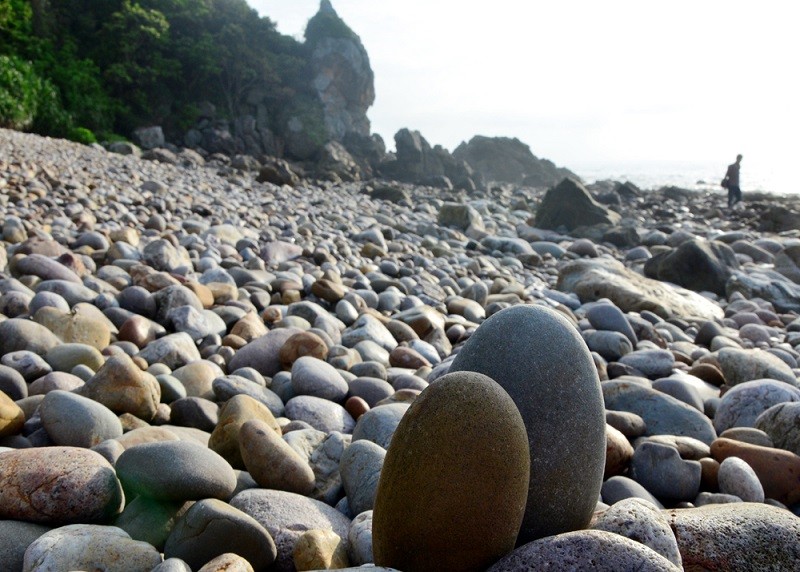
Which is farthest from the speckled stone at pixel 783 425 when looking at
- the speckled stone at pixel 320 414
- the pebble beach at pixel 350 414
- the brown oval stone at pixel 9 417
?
the brown oval stone at pixel 9 417

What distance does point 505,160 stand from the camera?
191 ft

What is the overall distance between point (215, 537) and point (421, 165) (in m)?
33.7

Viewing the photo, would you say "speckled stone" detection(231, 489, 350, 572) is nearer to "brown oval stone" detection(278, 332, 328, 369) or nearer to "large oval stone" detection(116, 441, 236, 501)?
"large oval stone" detection(116, 441, 236, 501)

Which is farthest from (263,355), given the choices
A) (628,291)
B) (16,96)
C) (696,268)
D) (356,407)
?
(16,96)

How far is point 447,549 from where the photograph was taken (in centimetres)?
167

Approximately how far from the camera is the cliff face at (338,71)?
4156cm

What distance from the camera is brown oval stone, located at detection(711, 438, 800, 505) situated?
2.90m

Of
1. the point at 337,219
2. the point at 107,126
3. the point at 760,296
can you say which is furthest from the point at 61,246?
Answer: the point at 107,126

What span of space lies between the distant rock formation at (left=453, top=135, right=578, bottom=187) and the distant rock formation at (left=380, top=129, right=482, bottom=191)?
65.1 ft

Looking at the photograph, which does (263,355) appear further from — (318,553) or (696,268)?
(696,268)

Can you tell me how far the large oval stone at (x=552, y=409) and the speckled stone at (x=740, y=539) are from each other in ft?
1.02

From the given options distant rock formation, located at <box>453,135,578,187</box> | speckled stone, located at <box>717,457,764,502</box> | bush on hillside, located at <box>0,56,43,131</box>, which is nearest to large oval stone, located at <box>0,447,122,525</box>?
speckled stone, located at <box>717,457,764,502</box>

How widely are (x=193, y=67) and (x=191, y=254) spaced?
97.1 ft

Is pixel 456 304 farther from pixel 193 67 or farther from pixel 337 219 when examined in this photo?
pixel 193 67
